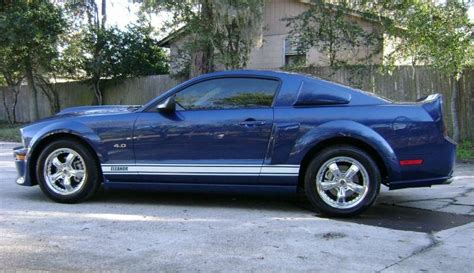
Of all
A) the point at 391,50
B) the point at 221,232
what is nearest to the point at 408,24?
the point at 391,50

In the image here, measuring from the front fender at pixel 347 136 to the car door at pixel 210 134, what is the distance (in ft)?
1.29

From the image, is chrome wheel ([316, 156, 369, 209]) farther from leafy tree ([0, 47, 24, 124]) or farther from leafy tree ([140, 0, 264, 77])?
leafy tree ([0, 47, 24, 124])

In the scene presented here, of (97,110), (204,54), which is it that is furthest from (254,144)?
(204,54)

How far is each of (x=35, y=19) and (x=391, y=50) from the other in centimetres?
1273

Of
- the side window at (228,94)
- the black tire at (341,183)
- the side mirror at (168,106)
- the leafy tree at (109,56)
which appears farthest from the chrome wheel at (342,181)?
the leafy tree at (109,56)

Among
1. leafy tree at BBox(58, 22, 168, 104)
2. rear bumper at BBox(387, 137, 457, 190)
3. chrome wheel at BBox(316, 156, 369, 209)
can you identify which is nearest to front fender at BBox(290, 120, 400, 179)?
rear bumper at BBox(387, 137, 457, 190)

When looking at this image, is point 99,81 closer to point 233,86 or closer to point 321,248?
point 233,86

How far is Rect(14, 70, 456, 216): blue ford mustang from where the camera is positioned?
575 centimetres

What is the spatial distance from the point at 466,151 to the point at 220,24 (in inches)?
264

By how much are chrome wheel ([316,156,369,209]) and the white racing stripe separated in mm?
317

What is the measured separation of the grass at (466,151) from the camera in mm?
10526

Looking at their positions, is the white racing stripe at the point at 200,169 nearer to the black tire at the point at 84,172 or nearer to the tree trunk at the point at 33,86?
the black tire at the point at 84,172

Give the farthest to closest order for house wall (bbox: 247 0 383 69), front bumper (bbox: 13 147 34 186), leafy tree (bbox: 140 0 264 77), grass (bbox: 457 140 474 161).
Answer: house wall (bbox: 247 0 383 69) → leafy tree (bbox: 140 0 264 77) → grass (bbox: 457 140 474 161) → front bumper (bbox: 13 147 34 186)

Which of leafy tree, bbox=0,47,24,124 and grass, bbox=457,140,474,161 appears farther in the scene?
leafy tree, bbox=0,47,24,124
